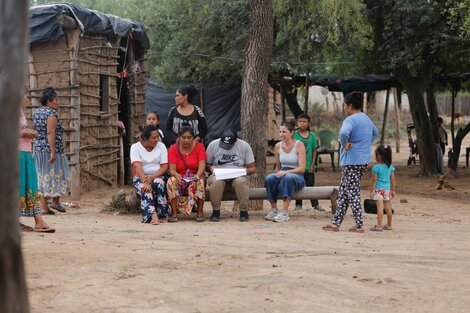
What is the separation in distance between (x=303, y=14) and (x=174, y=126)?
3.82 metres

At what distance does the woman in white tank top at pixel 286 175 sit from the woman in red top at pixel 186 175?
3.06 feet

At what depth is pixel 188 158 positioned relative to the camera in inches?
434

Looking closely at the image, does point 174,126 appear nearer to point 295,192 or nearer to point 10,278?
point 295,192

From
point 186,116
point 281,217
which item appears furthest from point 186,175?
point 281,217

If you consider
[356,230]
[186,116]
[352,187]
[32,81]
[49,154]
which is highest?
[32,81]

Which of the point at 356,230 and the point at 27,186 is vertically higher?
the point at 27,186

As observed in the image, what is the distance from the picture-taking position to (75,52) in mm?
14844

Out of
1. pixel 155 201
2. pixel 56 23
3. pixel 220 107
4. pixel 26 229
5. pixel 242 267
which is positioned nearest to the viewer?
pixel 242 267

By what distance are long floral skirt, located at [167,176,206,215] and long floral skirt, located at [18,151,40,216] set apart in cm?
229

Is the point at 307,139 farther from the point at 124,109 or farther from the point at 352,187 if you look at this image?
the point at 124,109

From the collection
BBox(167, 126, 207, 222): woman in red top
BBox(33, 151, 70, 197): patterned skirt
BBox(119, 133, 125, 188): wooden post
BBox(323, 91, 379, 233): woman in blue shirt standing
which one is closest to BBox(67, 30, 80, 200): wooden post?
BBox(119, 133, 125, 188): wooden post

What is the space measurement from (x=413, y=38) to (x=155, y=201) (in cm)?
948

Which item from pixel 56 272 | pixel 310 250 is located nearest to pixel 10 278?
pixel 56 272

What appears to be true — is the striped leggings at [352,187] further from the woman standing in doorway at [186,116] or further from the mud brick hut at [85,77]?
the mud brick hut at [85,77]
